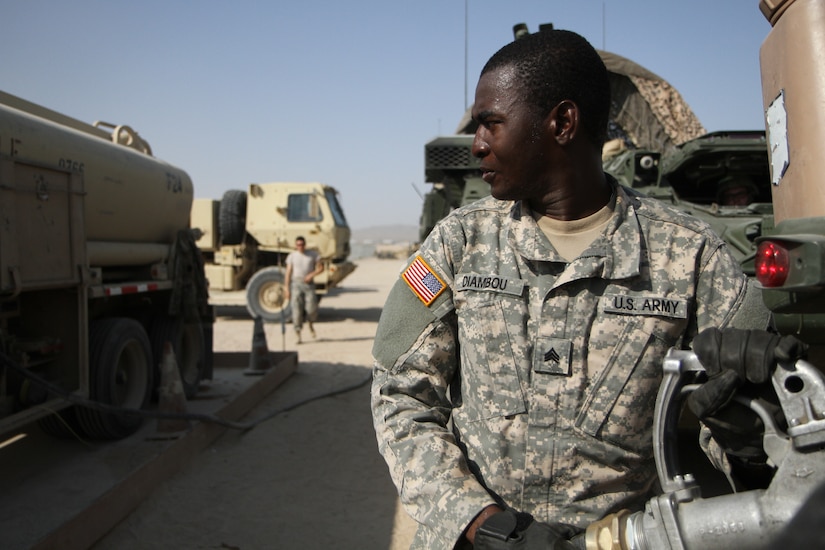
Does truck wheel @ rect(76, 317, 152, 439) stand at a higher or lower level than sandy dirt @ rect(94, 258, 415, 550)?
higher

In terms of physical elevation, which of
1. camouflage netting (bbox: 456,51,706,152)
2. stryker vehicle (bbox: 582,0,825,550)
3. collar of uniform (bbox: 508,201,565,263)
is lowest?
stryker vehicle (bbox: 582,0,825,550)

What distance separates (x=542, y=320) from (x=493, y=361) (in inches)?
5.6

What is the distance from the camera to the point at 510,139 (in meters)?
1.60

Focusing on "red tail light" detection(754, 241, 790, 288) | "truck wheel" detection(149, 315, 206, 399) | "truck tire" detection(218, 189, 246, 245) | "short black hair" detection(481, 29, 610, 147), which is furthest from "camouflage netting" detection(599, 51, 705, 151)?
"red tail light" detection(754, 241, 790, 288)

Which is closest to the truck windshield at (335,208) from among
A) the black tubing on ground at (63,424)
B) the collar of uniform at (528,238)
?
the black tubing on ground at (63,424)

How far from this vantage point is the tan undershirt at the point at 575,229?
166cm

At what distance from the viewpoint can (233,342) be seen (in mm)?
11320

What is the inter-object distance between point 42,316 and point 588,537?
425 cm

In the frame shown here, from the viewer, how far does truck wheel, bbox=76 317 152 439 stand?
198 inches

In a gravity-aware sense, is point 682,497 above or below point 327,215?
below

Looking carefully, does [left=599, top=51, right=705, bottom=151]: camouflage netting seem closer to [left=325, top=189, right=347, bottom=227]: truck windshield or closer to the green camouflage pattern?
[left=325, top=189, right=347, bottom=227]: truck windshield

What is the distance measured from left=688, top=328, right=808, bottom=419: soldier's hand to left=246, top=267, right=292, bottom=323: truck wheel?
1248 cm

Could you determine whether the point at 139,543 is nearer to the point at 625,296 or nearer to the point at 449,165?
the point at 625,296

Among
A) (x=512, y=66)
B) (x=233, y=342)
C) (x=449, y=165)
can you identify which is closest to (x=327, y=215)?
(x=233, y=342)
